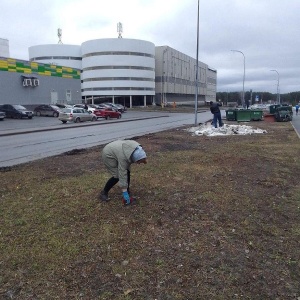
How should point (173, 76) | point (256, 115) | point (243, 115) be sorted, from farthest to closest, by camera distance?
point (173, 76), point (256, 115), point (243, 115)

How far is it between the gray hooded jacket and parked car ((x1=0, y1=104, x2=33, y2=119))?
3537cm

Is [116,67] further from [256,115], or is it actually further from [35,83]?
[256,115]

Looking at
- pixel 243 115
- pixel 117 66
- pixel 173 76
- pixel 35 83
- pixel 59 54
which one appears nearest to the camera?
pixel 243 115

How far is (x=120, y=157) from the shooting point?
501cm

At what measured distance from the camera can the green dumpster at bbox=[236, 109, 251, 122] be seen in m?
30.8

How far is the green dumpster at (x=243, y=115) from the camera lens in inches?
1214

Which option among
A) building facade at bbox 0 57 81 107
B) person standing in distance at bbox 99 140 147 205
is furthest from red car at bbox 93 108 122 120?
person standing in distance at bbox 99 140 147 205

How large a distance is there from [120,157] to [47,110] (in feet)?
133

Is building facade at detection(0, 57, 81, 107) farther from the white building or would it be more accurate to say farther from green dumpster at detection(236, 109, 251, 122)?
green dumpster at detection(236, 109, 251, 122)

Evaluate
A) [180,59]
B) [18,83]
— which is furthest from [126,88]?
[18,83]

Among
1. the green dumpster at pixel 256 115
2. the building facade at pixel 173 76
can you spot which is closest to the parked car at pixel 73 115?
the green dumpster at pixel 256 115

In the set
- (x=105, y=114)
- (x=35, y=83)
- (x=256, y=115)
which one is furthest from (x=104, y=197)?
(x=35, y=83)

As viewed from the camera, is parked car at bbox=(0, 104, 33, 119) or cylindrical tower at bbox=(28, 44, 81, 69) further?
cylindrical tower at bbox=(28, 44, 81, 69)

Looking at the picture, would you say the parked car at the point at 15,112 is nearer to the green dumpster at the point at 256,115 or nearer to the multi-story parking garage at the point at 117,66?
the green dumpster at the point at 256,115
